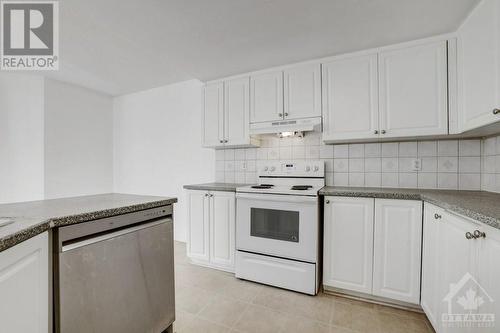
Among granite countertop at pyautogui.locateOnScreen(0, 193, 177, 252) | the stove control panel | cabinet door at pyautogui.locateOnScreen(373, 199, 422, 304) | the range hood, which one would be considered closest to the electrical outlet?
cabinet door at pyautogui.locateOnScreen(373, 199, 422, 304)

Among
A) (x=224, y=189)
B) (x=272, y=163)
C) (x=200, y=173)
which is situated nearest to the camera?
(x=224, y=189)

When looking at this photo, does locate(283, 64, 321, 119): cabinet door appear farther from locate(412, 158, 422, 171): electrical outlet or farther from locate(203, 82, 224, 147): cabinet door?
locate(412, 158, 422, 171): electrical outlet

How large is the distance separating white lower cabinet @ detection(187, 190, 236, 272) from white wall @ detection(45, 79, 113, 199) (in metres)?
2.28

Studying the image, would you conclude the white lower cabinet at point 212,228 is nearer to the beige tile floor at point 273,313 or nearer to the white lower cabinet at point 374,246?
the beige tile floor at point 273,313

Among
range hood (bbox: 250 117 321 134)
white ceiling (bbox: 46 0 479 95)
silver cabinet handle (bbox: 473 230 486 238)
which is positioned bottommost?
silver cabinet handle (bbox: 473 230 486 238)

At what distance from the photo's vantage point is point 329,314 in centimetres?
174

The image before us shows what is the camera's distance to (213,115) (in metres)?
2.83

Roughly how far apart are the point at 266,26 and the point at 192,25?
0.61 m

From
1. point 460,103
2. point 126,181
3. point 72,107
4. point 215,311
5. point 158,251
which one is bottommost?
point 215,311

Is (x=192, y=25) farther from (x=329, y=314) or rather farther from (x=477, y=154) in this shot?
(x=477, y=154)

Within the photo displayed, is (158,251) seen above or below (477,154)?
below

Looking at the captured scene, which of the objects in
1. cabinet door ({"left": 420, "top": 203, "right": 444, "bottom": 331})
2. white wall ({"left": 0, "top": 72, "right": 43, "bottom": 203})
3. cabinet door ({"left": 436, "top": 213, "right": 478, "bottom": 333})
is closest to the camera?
cabinet door ({"left": 436, "top": 213, "right": 478, "bottom": 333})

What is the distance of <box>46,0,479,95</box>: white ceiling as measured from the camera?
1604 mm

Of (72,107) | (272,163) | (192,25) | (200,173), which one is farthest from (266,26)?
(72,107)
